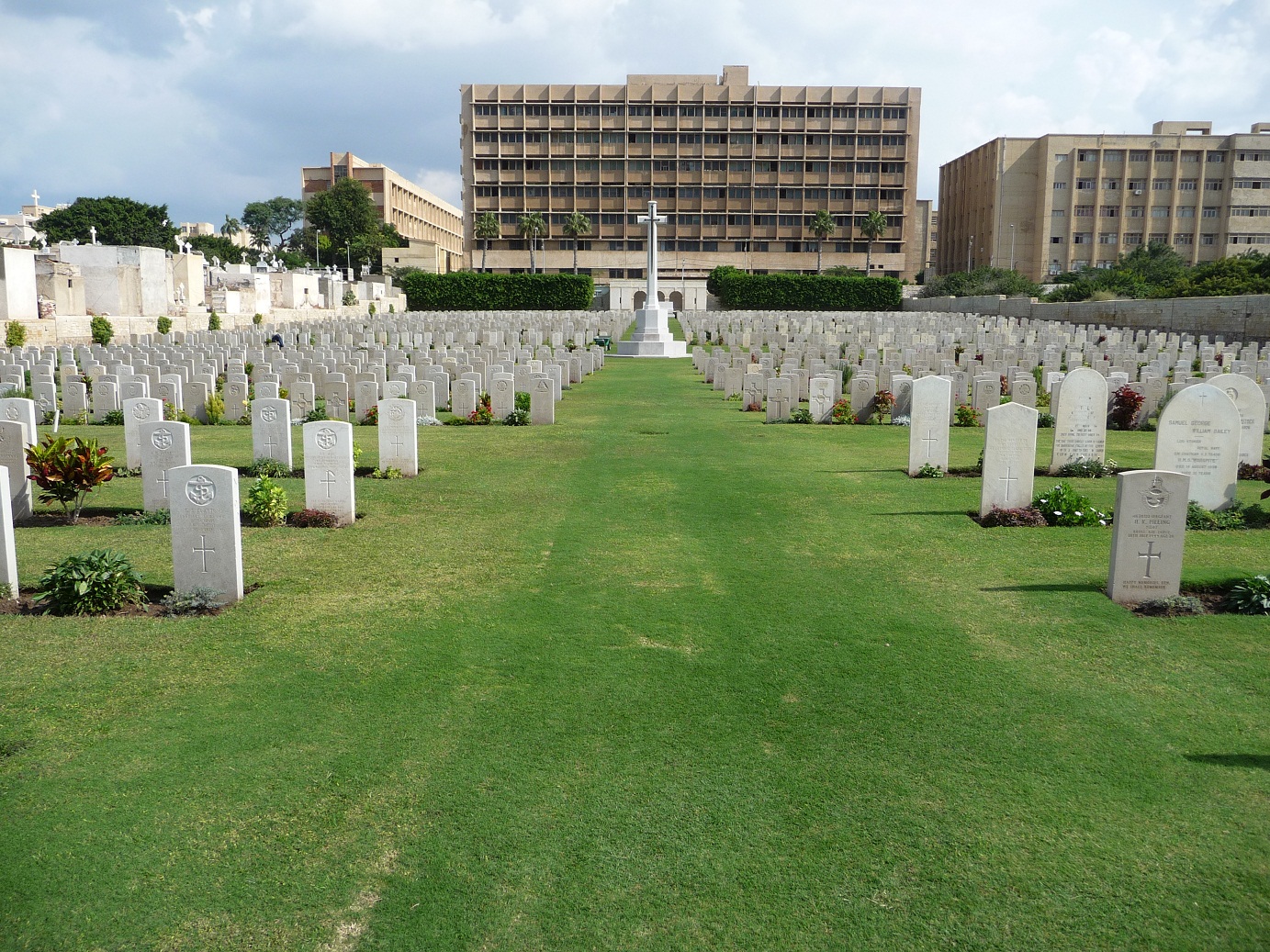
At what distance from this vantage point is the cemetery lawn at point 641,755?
358 centimetres

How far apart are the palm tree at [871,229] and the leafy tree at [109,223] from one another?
66.0 metres

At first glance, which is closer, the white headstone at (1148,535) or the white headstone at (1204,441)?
the white headstone at (1148,535)

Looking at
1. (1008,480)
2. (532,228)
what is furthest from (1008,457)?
(532,228)

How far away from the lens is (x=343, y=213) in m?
101

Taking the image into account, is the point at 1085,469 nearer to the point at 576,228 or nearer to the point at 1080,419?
the point at 1080,419

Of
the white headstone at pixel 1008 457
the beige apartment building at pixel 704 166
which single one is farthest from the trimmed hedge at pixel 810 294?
the white headstone at pixel 1008 457

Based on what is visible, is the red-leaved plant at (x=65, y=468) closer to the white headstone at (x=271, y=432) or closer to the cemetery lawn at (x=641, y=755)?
the cemetery lawn at (x=641, y=755)

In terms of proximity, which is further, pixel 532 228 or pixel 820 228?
pixel 532 228

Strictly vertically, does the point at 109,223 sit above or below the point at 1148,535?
above

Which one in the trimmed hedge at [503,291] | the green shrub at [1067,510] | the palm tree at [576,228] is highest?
the palm tree at [576,228]

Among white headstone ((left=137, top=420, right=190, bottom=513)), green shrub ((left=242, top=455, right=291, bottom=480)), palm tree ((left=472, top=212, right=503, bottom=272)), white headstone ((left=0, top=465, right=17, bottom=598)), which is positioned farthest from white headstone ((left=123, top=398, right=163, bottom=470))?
palm tree ((left=472, top=212, right=503, bottom=272))

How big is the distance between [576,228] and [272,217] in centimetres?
6049

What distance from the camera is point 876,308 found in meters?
76.7

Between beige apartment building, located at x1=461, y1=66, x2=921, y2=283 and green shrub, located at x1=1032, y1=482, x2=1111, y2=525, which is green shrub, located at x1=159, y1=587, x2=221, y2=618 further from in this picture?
beige apartment building, located at x1=461, y1=66, x2=921, y2=283
